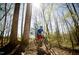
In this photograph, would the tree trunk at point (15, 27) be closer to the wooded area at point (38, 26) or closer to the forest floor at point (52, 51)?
the wooded area at point (38, 26)

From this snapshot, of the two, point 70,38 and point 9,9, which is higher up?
point 9,9

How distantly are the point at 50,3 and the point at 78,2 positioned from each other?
27 centimetres

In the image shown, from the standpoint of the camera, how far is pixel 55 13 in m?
1.67

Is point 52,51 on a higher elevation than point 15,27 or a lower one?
lower

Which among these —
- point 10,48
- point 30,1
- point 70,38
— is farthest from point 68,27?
point 10,48

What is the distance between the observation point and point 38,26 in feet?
5.39

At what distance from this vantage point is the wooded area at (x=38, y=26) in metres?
1.63

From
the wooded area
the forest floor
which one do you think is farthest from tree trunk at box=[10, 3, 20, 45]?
the forest floor

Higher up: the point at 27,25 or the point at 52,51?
the point at 27,25

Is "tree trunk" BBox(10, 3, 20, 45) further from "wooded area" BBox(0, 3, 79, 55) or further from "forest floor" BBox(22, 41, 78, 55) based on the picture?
"forest floor" BBox(22, 41, 78, 55)

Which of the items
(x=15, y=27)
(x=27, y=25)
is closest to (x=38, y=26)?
(x=27, y=25)

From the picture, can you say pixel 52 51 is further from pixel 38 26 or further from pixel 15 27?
pixel 15 27

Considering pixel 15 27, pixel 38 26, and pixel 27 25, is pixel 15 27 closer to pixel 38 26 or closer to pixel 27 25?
pixel 27 25
